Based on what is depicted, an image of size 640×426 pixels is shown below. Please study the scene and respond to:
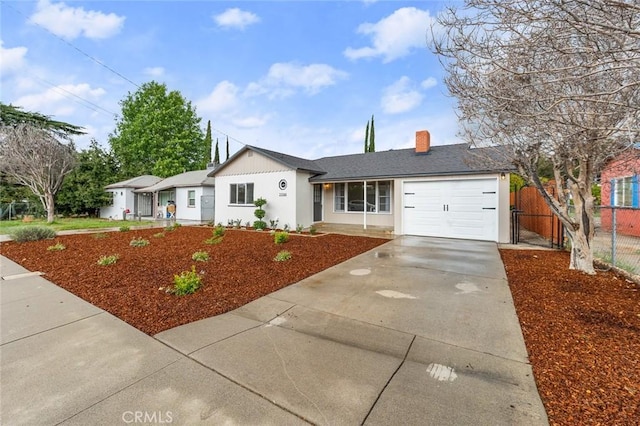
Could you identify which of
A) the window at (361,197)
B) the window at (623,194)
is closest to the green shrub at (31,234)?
the window at (361,197)

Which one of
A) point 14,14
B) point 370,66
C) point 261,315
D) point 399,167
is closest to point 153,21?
point 14,14

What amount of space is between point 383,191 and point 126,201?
19.8 metres

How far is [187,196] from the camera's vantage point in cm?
1941

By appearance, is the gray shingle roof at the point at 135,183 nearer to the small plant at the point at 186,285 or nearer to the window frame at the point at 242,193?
the window frame at the point at 242,193

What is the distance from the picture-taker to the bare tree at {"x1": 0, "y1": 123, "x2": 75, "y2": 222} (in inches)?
615

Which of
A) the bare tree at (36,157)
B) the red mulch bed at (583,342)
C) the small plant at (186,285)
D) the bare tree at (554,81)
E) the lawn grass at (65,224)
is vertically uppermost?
the bare tree at (36,157)

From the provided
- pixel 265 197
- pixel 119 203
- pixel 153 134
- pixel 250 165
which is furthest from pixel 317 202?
pixel 153 134

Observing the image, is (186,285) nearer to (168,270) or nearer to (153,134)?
(168,270)

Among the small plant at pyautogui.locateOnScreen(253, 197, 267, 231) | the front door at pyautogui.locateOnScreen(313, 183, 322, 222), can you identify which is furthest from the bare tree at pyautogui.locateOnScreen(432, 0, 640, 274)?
the small plant at pyautogui.locateOnScreen(253, 197, 267, 231)

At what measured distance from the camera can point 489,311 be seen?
3758mm

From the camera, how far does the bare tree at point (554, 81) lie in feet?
8.45

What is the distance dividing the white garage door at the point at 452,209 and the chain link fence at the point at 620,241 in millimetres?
2746

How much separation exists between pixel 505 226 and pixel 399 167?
462cm

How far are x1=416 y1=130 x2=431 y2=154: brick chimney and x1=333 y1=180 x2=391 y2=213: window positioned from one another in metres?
2.12
